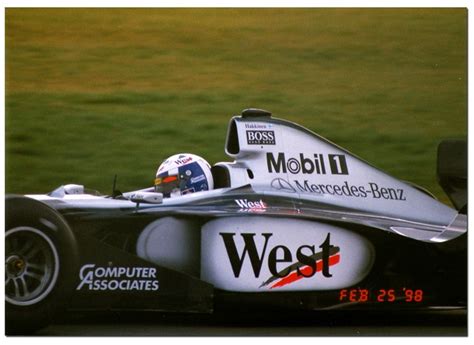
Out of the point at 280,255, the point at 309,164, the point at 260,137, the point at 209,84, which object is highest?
the point at 209,84

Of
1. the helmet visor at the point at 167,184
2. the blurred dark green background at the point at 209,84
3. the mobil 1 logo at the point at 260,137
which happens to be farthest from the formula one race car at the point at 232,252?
the blurred dark green background at the point at 209,84

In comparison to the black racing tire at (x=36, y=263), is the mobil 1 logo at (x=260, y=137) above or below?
above

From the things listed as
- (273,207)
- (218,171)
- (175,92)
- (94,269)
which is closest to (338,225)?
(273,207)

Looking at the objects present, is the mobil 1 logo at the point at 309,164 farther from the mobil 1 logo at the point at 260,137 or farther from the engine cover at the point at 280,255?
the engine cover at the point at 280,255

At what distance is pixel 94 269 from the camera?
6543 millimetres

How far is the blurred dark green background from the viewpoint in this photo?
7469 millimetres

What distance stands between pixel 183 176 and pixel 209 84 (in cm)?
116

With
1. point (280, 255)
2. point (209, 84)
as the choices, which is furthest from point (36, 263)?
point (209, 84)

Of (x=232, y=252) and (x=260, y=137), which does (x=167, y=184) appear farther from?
(x=232, y=252)

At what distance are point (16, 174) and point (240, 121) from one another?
1552 mm

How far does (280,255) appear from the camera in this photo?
264 inches

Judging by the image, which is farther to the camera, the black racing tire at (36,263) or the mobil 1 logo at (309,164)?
the mobil 1 logo at (309,164)

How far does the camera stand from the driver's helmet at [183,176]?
718cm

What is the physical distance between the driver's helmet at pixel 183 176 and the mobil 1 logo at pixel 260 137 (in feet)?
1.13
